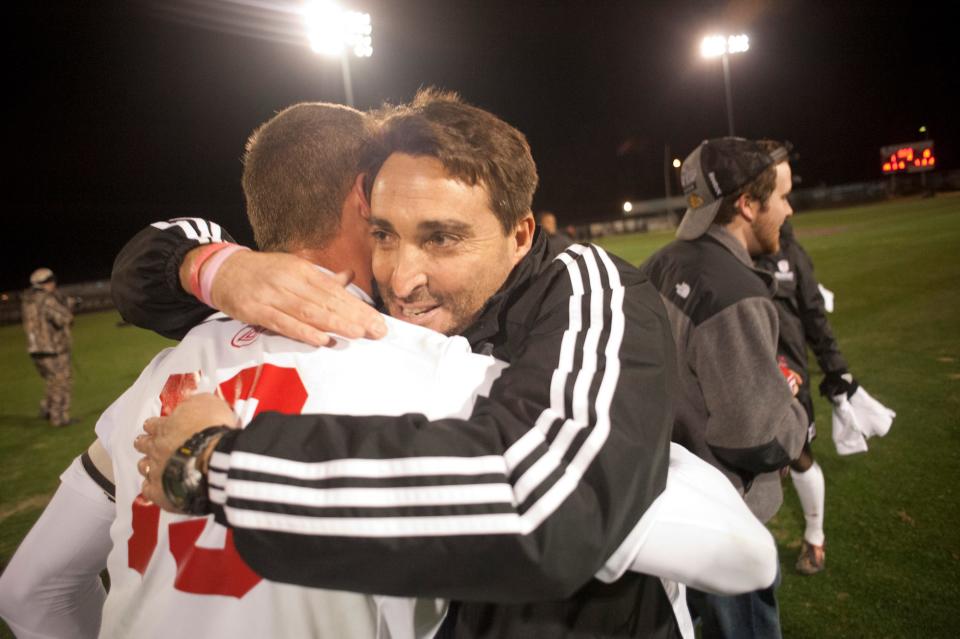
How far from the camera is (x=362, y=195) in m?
1.65

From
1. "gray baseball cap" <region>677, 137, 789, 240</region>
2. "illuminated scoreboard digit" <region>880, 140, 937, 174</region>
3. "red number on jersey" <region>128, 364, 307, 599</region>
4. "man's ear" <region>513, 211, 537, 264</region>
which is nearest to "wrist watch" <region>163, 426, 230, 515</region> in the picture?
A: "red number on jersey" <region>128, 364, 307, 599</region>

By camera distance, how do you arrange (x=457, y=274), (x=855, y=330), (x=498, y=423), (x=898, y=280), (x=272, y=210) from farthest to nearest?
1. (x=898, y=280)
2. (x=855, y=330)
3. (x=272, y=210)
4. (x=457, y=274)
5. (x=498, y=423)

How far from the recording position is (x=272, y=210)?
5.35ft

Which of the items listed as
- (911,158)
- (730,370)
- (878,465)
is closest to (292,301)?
(730,370)

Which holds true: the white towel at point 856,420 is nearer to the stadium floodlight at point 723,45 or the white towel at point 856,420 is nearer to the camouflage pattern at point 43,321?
the camouflage pattern at point 43,321

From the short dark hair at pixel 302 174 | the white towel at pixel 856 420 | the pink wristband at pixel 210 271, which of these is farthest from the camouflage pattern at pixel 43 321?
the white towel at pixel 856 420

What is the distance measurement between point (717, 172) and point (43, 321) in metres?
10.3

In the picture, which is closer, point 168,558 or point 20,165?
point 168,558

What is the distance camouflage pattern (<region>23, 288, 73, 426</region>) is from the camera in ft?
29.0

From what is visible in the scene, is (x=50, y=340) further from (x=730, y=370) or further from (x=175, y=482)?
(x=730, y=370)

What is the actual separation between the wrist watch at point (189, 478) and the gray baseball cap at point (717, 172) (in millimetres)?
2204

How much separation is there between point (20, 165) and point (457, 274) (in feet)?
181

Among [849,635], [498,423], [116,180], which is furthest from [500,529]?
[116,180]

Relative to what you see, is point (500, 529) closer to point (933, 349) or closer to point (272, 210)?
point (272, 210)
